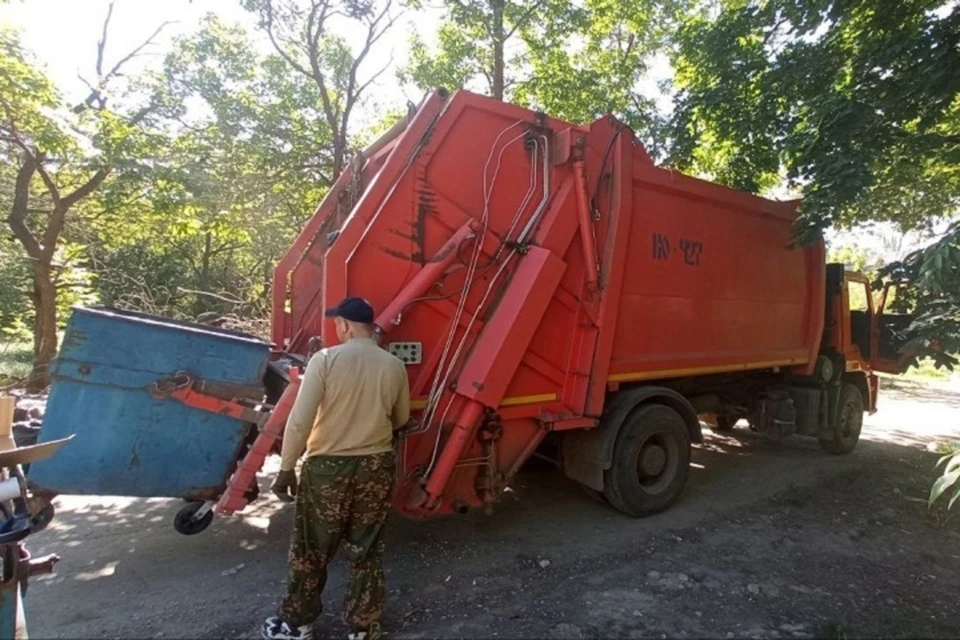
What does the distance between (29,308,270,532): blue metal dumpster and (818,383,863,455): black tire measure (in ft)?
20.7

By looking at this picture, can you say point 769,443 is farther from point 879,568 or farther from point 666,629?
point 666,629

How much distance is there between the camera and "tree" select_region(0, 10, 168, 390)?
732cm

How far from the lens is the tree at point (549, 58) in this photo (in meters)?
9.48

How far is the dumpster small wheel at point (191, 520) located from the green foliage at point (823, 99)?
5.10 meters

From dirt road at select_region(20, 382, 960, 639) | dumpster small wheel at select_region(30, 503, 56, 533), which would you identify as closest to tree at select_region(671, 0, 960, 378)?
dirt road at select_region(20, 382, 960, 639)

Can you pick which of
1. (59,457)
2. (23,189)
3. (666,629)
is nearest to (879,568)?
(666,629)

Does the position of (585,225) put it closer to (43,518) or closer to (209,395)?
(209,395)

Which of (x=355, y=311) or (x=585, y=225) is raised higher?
(x=585, y=225)

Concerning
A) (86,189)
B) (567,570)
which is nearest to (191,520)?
(567,570)

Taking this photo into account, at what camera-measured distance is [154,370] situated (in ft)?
9.64

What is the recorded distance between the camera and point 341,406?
2537 mm

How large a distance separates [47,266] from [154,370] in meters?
8.41

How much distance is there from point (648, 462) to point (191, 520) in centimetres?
323

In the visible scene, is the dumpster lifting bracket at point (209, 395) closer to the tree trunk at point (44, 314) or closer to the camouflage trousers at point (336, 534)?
the camouflage trousers at point (336, 534)
